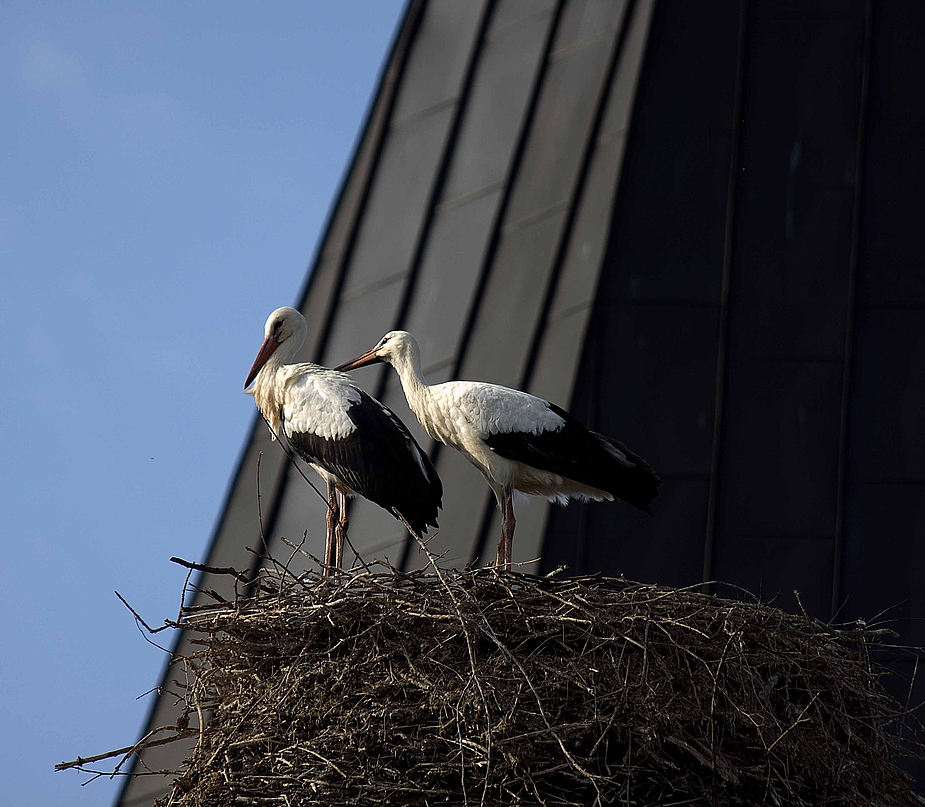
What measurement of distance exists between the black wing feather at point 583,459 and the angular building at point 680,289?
2235mm

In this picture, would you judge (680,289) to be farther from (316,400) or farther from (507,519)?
(316,400)

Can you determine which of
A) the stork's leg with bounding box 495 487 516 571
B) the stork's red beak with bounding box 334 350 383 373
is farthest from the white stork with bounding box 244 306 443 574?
the stork's leg with bounding box 495 487 516 571

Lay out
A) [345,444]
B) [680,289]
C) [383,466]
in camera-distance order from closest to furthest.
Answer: [383,466], [345,444], [680,289]

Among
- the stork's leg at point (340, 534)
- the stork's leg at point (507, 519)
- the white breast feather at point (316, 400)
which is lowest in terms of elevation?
the stork's leg at point (507, 519)

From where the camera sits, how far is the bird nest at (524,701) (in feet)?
24.5

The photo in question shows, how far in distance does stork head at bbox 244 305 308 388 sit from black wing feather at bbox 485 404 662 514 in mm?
2137

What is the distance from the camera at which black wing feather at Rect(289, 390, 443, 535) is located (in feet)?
34.9

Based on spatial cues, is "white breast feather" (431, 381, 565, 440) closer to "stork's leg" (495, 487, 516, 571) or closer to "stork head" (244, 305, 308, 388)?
"stork's leg" (495, 487, 516, 571)

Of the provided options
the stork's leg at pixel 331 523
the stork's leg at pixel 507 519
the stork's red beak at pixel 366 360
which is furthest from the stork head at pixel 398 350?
the stork's leg at pixel 507 519

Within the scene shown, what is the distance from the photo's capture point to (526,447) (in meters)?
10.3

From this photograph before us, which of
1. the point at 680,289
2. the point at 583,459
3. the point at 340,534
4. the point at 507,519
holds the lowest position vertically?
the point at 507,519

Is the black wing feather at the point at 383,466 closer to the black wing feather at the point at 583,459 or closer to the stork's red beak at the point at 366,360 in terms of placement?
the stork's red beak at the point at 366,360

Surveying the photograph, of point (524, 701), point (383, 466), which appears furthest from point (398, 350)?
point (524, 701)

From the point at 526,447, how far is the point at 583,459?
0.39m
